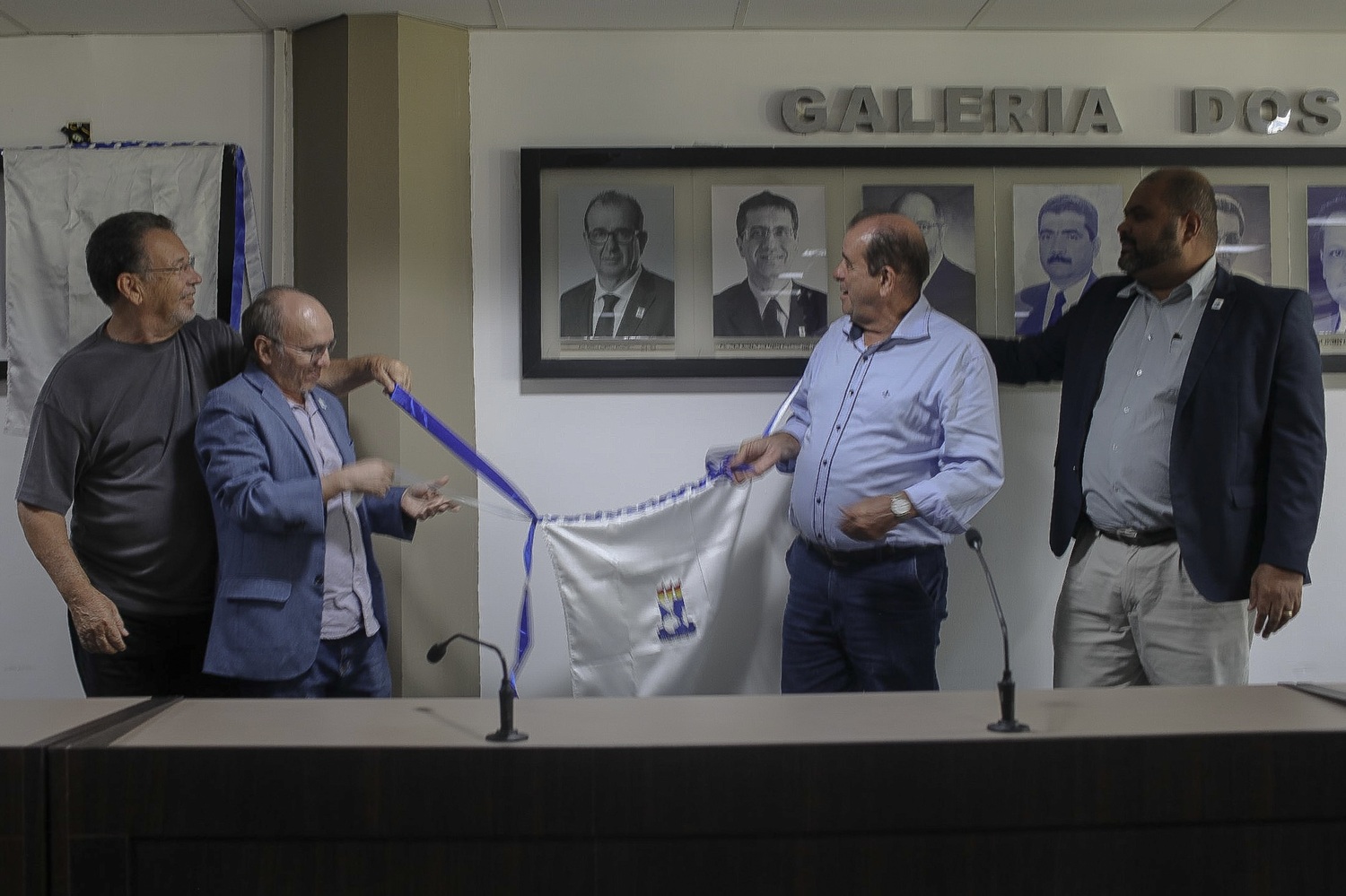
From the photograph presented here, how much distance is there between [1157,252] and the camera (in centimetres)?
243

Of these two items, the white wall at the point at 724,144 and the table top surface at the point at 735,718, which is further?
the white wall at the point at 724,144

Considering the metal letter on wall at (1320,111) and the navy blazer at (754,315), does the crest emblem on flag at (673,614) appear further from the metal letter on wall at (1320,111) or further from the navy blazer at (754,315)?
the metal letter on wall at (1320,111)

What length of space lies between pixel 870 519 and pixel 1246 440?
2.97 feet

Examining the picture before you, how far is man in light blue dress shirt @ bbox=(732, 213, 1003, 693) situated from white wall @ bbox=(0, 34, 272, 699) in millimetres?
1985

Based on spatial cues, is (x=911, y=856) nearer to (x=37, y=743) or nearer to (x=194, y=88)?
(x=37, y=743)

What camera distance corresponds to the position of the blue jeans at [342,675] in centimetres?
217

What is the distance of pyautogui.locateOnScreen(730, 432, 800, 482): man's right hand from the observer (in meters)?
2.66

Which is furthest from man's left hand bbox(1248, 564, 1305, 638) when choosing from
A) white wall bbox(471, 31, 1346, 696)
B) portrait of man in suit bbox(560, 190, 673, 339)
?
portrait of man in suit bbox(560, 190, 673, 339)

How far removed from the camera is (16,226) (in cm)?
296

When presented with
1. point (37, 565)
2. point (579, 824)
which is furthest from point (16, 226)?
point (579, 824)

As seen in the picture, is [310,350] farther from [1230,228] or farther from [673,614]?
[1230,228]

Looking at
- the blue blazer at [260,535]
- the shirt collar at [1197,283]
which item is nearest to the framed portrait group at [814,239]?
the shirt collar at [1197,283]

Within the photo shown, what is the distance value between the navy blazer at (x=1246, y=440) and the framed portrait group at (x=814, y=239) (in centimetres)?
74

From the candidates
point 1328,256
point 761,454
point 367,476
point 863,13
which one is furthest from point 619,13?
point 1328,256
